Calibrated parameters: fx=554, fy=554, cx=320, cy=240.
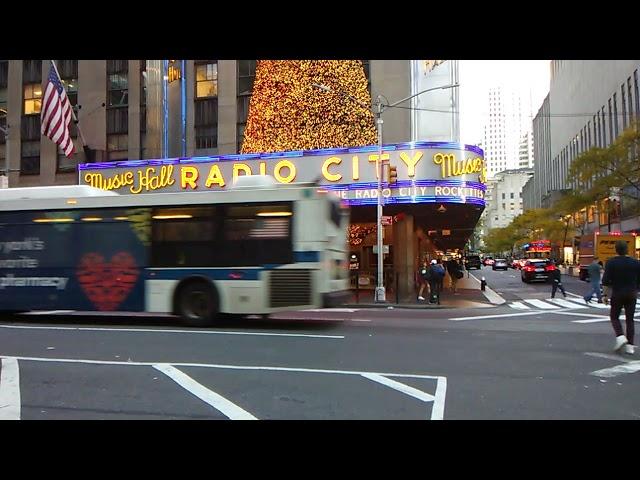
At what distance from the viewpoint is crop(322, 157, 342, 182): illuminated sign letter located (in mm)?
24188

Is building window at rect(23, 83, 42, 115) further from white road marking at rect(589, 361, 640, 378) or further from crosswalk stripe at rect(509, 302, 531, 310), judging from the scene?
white road marking at rect(589, 361, 640, 378)

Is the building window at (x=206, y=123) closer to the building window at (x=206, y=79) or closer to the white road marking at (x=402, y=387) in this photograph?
the building window at (x=206, y=79)

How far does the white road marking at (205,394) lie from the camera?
19.2ft

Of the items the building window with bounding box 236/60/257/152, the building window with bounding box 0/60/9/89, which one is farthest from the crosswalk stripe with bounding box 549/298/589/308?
the building window with bounding box 0/60/9/89

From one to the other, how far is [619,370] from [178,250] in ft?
30.6

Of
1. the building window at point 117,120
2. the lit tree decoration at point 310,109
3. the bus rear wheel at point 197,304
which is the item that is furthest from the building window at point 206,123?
the bus rear wheel at point 197,304

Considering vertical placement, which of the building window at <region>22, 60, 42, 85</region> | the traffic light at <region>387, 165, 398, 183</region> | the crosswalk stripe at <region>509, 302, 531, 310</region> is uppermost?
the building window at <region>22, 60, 42, 85</region>

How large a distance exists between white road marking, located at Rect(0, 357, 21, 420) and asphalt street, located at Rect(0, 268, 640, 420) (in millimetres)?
27

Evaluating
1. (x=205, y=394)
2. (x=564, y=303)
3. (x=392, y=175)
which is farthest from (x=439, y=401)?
(x=564, y=303)

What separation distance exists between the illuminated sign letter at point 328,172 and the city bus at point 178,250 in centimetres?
1054

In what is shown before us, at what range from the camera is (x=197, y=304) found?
13.0 m
